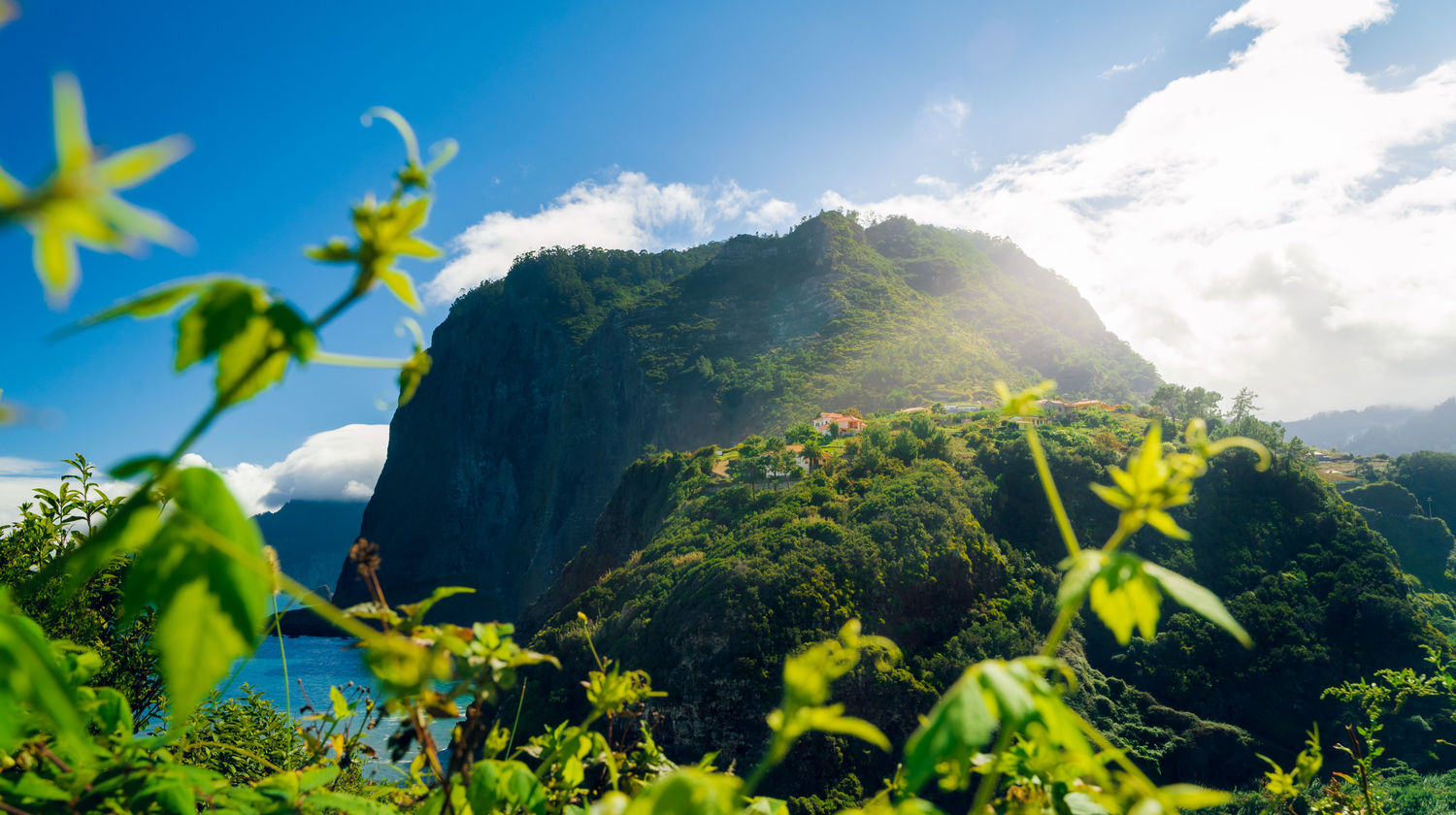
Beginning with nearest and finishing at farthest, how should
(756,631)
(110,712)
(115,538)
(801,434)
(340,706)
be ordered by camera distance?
(115,538)
(110,712)
(340,706)
(756,631)
(801,434)

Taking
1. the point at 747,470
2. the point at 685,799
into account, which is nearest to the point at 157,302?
the point at 685,799

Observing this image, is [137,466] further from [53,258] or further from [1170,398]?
[1170,398]

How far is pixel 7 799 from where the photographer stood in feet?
2.77

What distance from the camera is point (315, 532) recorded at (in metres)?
95.9

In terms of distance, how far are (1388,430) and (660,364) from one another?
198747 mm

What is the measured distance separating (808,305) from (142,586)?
54.7 meters

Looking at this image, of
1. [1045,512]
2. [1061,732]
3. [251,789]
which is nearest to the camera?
[1061,732]

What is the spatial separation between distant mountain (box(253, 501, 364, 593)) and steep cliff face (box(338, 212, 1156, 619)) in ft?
71.6

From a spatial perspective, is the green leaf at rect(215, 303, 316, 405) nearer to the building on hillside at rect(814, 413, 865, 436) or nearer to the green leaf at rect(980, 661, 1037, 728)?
the green leaf at rect(980, 661, 1037, 728)

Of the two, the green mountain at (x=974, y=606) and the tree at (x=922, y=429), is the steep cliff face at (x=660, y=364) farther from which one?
the green mountain at (x=974, y=606)

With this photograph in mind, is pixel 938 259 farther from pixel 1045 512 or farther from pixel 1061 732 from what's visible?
pixel 1061 732

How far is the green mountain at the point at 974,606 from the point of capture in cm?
1512

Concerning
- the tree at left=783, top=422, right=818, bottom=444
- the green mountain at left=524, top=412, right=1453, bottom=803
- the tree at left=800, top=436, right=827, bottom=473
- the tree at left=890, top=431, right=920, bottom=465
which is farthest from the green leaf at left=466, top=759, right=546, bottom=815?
the tree at left=783, top=422, right=818, bottom=444

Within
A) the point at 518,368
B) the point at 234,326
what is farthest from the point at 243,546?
the point at 518,368
